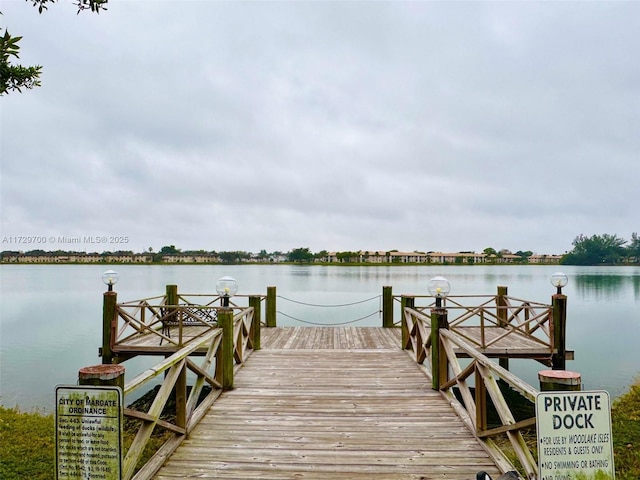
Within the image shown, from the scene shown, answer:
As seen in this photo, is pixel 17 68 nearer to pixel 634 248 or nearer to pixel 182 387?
pixel 182 387

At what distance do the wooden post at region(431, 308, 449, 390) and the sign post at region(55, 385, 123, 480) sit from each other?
13.9ft

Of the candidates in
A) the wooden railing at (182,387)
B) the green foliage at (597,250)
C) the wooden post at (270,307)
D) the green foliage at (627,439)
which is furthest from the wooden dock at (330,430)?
the green foliage at (597,250)

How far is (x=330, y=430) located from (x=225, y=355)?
2079 millimetres

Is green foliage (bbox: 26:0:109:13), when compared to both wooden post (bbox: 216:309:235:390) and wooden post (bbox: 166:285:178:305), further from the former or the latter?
wooden post (bbox: 166:285:178:305)

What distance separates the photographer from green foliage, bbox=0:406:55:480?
407 cm

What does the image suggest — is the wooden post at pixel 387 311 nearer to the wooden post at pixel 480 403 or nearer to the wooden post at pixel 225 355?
the wooden post at pixel 225 355

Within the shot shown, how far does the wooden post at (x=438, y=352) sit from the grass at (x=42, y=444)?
2056 millimetres

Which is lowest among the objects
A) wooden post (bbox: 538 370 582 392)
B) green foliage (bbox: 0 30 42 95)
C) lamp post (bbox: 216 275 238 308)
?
wooden post (bbox: 538 370 582 392)

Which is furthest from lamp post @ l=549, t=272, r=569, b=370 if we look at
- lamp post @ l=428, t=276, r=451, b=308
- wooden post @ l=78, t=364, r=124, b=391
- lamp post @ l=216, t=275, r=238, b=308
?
wooden post @ l=78, t=364, r=124, b=391

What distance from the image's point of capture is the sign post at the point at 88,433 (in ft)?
7.68

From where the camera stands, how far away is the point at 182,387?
3.85 meters

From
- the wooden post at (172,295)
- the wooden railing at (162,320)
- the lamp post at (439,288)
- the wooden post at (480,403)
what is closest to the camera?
the wooden post at (480,403)

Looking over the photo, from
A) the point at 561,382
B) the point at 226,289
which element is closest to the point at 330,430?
the point at 561,382

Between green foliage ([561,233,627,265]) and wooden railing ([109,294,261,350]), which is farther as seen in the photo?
green foliage ([561,233,627,265])
